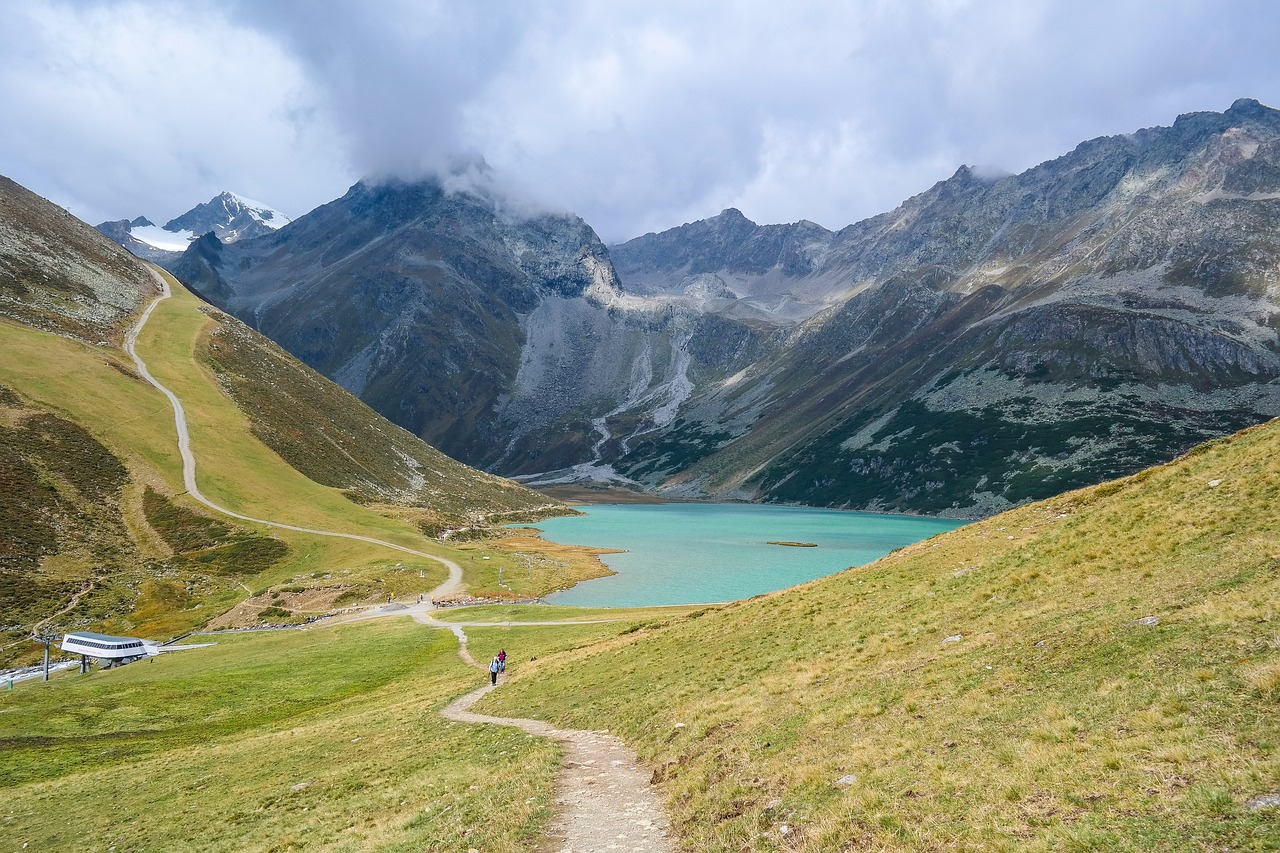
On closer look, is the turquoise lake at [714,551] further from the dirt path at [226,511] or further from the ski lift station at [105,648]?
the ski lift station at [105,648]

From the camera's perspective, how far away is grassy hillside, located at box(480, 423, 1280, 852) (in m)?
10.3

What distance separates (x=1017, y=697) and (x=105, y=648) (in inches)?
2726

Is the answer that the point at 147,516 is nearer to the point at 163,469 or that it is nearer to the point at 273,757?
the point at 163,469

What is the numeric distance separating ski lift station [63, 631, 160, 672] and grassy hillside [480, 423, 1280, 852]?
43.2m

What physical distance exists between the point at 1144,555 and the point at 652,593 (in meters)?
69.0

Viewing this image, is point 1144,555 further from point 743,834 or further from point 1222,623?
point 743,834

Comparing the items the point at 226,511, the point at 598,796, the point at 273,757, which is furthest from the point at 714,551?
the point at 598,796

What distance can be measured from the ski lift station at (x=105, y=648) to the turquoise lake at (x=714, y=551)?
1670 inches

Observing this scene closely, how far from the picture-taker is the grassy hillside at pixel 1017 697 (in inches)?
405

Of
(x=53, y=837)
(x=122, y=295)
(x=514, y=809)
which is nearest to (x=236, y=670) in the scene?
(x=53, y=837)

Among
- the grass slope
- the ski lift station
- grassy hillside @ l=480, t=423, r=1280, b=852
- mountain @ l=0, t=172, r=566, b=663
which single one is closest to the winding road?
grassy hillside @ l=480, t=423, r=1280, b=852

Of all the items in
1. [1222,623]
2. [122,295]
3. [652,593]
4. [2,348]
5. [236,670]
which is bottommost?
[652,593]

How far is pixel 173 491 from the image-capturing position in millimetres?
95688

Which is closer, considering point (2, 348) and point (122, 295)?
point (2, 348)
